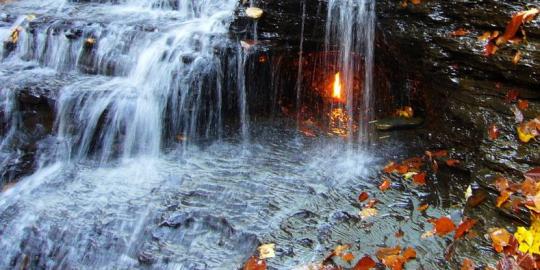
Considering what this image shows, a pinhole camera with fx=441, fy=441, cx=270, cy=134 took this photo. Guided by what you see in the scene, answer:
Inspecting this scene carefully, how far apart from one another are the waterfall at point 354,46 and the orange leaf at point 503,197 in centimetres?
216

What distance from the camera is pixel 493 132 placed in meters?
4.24

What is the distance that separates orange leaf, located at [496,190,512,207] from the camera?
374cm

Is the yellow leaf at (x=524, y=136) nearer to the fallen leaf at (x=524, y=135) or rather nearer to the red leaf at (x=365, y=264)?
the fallen leaf at (x=524, y=135)

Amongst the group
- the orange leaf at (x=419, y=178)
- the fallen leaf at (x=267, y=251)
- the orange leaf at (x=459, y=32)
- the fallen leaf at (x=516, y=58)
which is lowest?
the fallen leaf at (x=267, y=251)

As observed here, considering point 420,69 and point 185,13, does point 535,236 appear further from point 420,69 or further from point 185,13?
point 185,13

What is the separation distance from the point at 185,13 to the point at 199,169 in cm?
353

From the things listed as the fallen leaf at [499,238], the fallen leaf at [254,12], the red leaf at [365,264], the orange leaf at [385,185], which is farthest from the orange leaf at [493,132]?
the fallen leaf at [254,12]

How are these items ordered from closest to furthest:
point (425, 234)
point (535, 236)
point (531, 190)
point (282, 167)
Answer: point (535, 236)
point (531, 190)
point (425, 234)
point (282, 167)

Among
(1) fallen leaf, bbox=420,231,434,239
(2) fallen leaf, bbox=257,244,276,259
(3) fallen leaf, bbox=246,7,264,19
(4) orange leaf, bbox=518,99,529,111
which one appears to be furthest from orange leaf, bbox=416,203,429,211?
(3) fallen leaf, bbox=246,7,264,19

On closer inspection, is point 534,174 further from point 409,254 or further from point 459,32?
point 459,32

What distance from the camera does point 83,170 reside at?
5.30 meters

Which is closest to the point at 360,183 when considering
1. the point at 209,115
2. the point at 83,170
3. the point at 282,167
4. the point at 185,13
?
the point at 282,167

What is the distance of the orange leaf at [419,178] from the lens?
15.5 feet

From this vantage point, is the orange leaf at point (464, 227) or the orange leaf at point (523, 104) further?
the orange leaf at point (523, 104)
